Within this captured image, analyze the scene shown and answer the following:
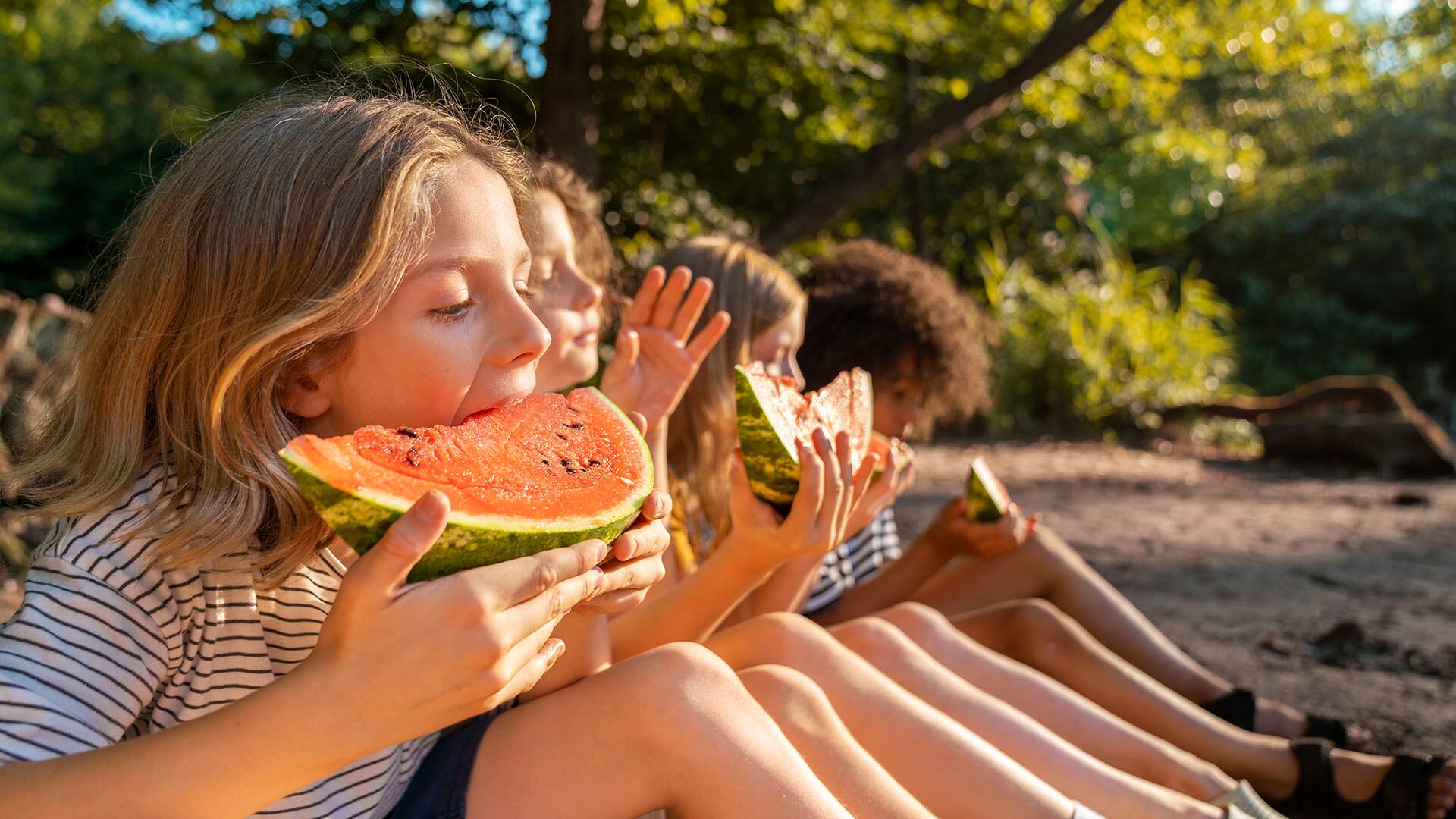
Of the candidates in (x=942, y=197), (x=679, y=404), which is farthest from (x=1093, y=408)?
(x=679, y=404)

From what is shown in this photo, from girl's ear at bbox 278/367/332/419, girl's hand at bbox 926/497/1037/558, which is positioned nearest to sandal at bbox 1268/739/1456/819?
girl's hand at bbox 926/497/1037/558

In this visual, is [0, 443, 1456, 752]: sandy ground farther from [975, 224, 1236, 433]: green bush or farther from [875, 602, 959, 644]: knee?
[875, 602, 959, 644]: knee

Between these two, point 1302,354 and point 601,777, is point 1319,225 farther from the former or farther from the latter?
point 601,777

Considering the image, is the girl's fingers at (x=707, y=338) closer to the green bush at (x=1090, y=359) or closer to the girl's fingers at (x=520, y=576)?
the girl's fingers at (x=520, y=576)

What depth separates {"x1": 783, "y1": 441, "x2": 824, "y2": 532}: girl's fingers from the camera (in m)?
2.36

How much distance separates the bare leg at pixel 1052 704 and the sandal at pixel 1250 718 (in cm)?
49

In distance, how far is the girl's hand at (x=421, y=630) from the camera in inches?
54.6

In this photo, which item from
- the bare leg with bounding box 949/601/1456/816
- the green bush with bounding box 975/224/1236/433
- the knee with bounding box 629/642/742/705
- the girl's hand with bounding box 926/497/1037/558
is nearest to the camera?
the knee with bounding box 629/642/742/705

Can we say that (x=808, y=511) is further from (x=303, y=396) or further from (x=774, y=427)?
(x=303, y=396)

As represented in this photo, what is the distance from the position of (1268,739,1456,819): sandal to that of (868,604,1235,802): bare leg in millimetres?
344

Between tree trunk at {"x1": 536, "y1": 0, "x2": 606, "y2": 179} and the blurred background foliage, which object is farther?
the blurred background foliage

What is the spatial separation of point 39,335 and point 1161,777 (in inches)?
350

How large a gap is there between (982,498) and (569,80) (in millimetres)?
4684

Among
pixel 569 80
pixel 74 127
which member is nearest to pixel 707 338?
pixel 569 80
